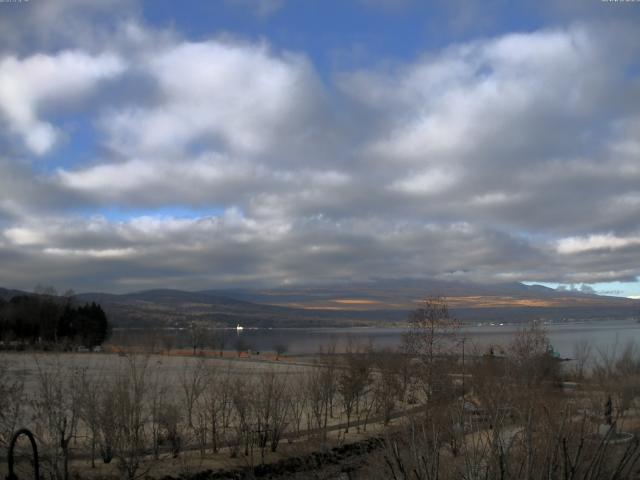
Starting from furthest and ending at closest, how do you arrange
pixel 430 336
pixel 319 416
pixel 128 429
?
pixel 430 336 → pixel 319 416 → pixel 128 429

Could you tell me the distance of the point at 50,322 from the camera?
381 feet

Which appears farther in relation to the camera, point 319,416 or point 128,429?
point 319,416

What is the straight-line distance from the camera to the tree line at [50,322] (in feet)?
367

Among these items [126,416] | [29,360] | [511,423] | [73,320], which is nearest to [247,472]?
[126,416]

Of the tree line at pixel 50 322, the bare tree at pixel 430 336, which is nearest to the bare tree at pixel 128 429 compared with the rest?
the bare tree at pixel 430 336

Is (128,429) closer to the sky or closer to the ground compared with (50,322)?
closer to the ground

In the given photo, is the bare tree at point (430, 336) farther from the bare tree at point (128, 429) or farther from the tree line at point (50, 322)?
the tree line at point (50, 322)

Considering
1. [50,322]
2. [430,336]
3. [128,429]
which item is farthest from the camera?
[50,322]

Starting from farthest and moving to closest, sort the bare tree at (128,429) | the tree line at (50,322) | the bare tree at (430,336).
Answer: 1. the tree line at (50,322)
2. the bare tree at (430,336)
3. the bare tree at (128,429)

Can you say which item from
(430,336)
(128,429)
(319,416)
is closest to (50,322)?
(430,336)

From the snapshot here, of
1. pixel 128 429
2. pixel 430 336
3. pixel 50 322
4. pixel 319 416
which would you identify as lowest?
pixel 319 416

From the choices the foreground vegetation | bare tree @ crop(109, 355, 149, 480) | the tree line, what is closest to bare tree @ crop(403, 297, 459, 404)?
the foreground vegetation

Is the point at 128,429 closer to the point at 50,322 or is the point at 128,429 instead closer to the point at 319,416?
the point at 319,416

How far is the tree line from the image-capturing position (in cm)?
11175
